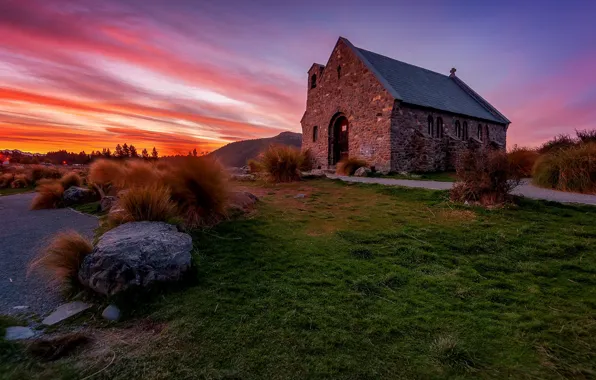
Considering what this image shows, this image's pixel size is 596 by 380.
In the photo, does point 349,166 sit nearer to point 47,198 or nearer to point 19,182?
point 47,198

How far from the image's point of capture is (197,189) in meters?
4.86

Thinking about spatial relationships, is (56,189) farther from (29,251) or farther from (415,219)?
(415,219)

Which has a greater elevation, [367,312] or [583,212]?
[583,212]

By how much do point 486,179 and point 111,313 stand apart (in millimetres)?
6274

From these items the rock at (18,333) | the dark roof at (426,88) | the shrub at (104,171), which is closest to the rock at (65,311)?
the rock at (18,333)

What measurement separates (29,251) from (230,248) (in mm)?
3157

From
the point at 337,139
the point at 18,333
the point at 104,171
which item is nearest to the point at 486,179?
the point at 18,333

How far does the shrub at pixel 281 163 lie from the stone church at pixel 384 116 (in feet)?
19.5

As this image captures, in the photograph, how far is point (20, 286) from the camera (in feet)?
10.1

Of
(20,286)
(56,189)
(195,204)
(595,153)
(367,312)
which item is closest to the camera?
(367,312)

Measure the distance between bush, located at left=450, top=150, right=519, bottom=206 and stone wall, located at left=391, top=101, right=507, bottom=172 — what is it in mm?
8062

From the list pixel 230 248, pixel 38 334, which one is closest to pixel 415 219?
pixel 230 248

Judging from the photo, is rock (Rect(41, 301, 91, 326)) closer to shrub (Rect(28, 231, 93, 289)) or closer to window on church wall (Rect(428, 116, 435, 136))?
shrub (Rect(28, 231, 93, 289))

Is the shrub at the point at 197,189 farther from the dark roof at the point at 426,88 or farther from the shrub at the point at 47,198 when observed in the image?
the dark roof at the point at 426,88
